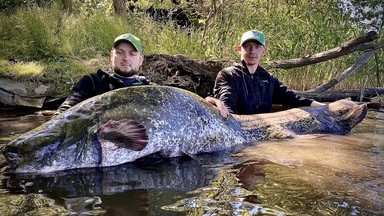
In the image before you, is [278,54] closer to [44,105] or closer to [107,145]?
[44,105]

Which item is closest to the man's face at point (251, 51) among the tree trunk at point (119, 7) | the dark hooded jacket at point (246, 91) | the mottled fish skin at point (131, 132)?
the dark hooded jacket at point (246, 91)

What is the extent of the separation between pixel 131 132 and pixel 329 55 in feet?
19.7

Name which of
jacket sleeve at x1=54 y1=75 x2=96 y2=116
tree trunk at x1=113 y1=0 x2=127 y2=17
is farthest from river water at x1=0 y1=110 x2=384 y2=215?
tree trunk at x1=113 y1=0 x2=127 y2=17

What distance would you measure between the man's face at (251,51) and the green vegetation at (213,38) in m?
3.23

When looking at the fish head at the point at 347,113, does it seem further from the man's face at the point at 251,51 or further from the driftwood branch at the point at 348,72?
the driftwood branch at the point at 348,72

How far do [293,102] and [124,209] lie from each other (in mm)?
3989

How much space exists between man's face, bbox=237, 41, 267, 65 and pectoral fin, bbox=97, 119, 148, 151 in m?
2.55

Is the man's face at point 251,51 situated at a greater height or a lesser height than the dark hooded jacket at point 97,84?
greater

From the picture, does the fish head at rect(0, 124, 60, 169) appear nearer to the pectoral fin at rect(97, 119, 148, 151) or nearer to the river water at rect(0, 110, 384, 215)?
the river water at rect(0, 110, 384, 215)

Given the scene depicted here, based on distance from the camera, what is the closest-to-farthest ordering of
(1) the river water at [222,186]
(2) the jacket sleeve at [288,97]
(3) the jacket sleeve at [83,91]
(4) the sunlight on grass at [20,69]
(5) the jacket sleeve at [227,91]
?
(1) the river water at [222,186], (3) the jacket sleeve at [83,91], (5) the jacket sleeve at [227,91], (2) the jacket sleeve at [288,97], (4) the sunlight on grass at [20,69]

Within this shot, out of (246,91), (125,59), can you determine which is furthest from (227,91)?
(125,59)

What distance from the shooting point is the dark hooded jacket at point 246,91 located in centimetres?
522

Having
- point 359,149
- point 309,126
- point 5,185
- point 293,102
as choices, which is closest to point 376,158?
point 359,149

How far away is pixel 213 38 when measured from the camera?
9523mm
